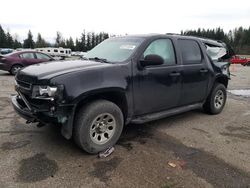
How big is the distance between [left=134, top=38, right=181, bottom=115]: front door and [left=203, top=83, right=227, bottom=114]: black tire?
4.61 ft

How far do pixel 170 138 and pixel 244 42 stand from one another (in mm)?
94664

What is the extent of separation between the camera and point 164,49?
4.84 m

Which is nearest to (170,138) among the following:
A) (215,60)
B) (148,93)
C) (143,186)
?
(148,93)

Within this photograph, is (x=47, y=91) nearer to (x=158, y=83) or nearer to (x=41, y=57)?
(x=158, y=83)

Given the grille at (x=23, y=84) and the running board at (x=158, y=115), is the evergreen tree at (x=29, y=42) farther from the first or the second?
the grille at (x=23, y=84)

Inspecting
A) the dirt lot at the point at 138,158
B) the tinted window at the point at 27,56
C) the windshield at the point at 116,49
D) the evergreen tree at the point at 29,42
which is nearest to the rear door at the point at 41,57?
the tinted window at the point at 27,56

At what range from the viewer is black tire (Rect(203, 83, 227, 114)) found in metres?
6.09

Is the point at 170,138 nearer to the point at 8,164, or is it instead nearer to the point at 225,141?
the point at 225,141

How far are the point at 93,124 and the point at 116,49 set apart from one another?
1.60 m

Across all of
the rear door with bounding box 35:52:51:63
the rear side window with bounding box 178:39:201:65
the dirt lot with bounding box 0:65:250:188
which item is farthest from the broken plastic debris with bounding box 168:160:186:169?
the rear door with bounding box 35:52:51:63

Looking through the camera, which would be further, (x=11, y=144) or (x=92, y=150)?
(x=11, y=144)

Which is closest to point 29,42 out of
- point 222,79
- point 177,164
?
point 222,79

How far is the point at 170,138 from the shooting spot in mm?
4605

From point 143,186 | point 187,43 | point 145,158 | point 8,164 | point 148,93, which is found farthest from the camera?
point 187,43
